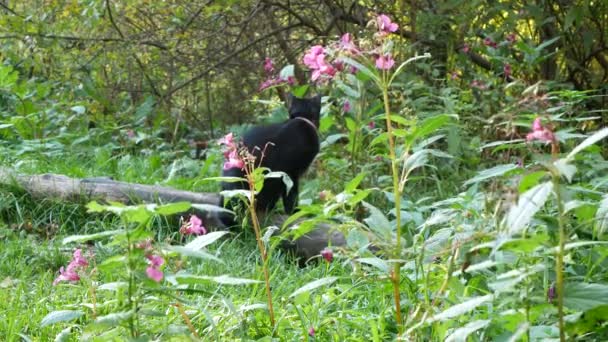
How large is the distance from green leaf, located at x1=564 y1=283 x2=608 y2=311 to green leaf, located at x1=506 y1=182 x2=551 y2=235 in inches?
15.2

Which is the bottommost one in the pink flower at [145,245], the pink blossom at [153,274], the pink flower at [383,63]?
the pink blossom at [153,274]

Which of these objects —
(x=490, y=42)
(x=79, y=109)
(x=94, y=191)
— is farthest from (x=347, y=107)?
(x=79, y=109)

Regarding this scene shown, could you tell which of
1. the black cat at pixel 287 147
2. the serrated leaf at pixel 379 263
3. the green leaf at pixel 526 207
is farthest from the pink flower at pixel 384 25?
the black cat at pixel 287 147

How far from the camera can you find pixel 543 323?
8.49 ft

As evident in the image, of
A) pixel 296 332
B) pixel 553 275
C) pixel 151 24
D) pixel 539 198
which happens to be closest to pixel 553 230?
pixel 553 275

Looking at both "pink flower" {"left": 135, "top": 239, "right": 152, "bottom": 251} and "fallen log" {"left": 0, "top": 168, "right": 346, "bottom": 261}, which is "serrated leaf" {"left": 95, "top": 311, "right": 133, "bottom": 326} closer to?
"pink flower" {"left": 135, "top": 239, "right": 152, "bottom": 251}

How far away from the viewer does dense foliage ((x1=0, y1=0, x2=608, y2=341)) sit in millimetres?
2162

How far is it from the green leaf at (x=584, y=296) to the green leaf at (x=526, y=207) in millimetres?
386

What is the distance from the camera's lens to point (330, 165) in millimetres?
5812

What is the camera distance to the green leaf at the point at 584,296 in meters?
1.99

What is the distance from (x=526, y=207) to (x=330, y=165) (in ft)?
13.5

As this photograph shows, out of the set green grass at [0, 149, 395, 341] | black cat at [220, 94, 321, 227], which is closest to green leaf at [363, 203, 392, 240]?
green grass at [0, 149, 395, 341]

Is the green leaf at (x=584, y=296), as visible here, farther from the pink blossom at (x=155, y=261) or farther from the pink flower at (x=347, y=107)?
the pink flower at (x=347, y=107)

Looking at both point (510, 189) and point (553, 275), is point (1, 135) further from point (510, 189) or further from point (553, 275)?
point (510, 189)
